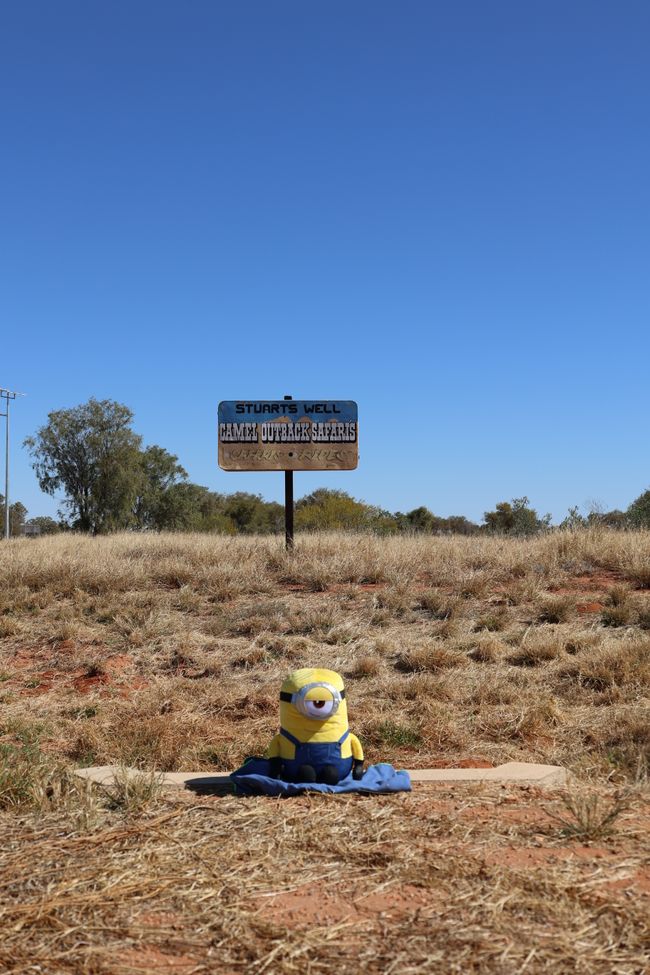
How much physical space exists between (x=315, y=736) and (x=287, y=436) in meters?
12.0

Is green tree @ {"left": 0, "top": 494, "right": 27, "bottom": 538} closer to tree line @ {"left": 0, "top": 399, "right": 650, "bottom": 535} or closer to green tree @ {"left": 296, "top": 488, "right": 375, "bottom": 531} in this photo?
tree line @ {"left": 0, "top": 399, "right": 650, "bottom": 535}

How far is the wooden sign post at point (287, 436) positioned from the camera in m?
Result: 17.0

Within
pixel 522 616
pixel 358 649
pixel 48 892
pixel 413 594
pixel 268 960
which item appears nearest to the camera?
pixel 268 960

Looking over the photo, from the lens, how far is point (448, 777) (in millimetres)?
5277

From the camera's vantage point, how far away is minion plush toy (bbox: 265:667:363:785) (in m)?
5.21

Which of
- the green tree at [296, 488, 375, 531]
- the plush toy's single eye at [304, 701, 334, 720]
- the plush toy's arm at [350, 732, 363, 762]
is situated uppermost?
the green tree at [296, 488, 375, 531]

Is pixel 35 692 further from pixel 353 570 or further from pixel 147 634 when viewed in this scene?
pixel 353 570

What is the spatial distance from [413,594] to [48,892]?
9206 millimetres

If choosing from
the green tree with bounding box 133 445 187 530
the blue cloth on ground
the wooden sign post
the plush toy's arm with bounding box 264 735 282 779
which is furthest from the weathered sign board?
the green tree with bounding box 133 445 187 530

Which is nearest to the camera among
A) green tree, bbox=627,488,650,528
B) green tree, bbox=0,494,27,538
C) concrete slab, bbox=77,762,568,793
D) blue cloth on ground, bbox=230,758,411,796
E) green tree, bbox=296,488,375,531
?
blue cloth on ground, bbox=230,758,411,796

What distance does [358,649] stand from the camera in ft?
34.6

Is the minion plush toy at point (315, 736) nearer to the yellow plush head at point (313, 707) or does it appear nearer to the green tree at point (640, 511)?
the yellow plush head at point (313, 707)

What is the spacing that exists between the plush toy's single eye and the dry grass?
57cm

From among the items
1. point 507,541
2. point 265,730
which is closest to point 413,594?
point 507,541
